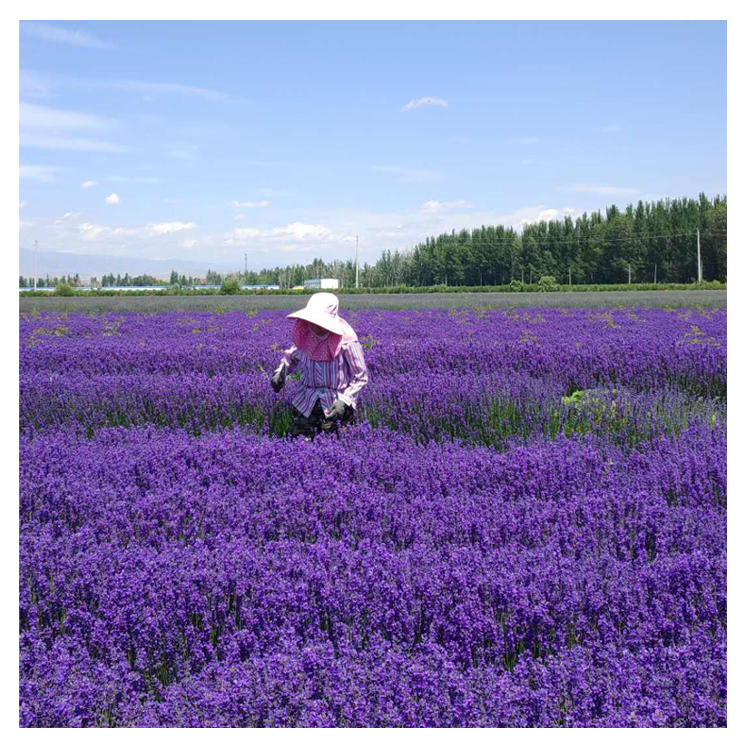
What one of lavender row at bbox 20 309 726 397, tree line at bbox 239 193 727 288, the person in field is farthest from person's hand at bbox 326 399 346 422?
tree line at bbox 239 193 727 288

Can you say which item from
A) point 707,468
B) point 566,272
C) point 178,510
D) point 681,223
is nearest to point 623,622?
point 707,468

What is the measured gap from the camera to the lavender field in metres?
1.77

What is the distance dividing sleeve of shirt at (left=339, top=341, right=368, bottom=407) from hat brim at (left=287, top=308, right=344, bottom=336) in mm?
191

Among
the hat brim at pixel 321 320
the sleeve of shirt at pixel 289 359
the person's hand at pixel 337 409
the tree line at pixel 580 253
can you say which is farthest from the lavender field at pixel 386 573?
the tree line at pixel 580 253

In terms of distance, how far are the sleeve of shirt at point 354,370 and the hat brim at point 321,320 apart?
19 centimetres

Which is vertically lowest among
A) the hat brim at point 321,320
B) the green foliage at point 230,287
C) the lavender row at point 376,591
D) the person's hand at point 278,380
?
the lavender row at point 376,591

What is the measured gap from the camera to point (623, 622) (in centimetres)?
214

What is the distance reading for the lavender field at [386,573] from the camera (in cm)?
177

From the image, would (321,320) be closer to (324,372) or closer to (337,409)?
(324,372)

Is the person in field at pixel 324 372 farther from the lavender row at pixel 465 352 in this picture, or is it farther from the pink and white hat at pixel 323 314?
the lavender row at pixel 465 352

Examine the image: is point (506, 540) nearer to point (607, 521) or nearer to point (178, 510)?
point (607, 521)

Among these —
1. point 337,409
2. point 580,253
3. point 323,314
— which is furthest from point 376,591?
point 580,253

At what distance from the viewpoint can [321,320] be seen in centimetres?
383

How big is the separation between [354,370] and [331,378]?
0.48 feet
